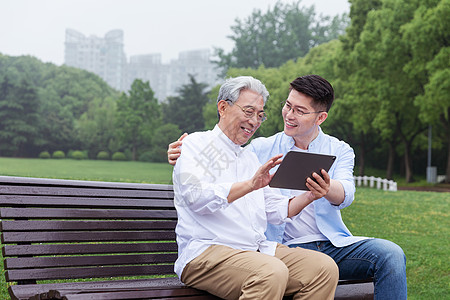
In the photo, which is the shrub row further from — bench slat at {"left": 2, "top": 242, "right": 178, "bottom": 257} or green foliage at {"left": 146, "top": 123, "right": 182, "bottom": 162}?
bench slat at {"left": 2, "top": 242, "right": 178, "bottom": 257}

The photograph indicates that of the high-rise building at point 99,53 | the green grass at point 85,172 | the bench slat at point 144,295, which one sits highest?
the high-rise building at point 99,53

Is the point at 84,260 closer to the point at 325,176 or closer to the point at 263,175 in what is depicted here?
the point at 263,175

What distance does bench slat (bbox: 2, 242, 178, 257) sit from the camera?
3055 mm

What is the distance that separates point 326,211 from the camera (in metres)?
3.25

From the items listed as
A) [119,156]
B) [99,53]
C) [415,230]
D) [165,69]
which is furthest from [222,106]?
[99,53]

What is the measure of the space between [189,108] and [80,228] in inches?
1683

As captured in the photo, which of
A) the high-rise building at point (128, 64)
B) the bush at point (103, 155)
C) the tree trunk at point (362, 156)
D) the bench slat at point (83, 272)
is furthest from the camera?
the high-rise building at point (128, 64)

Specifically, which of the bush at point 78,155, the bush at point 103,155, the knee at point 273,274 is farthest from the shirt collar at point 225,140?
the bush at point 103,155

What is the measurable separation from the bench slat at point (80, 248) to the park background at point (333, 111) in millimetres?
892

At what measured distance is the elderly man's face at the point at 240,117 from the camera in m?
2.86

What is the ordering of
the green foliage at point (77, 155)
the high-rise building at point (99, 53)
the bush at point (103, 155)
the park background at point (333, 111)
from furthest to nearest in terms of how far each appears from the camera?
the high-rise building at point (99, 53), the bush at point (103, 155), the green foliage at point (77, 155), the park background at point (333, 111)

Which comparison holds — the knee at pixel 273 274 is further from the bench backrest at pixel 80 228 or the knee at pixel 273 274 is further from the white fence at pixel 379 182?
the white fence at pixel 379 182

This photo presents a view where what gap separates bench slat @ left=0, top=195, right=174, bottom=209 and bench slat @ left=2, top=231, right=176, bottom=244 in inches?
6.6

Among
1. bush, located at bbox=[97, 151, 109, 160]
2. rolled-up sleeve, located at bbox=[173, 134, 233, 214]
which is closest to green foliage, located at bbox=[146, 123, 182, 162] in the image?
bush, located at bbox=[97, 151, 109, 160]
